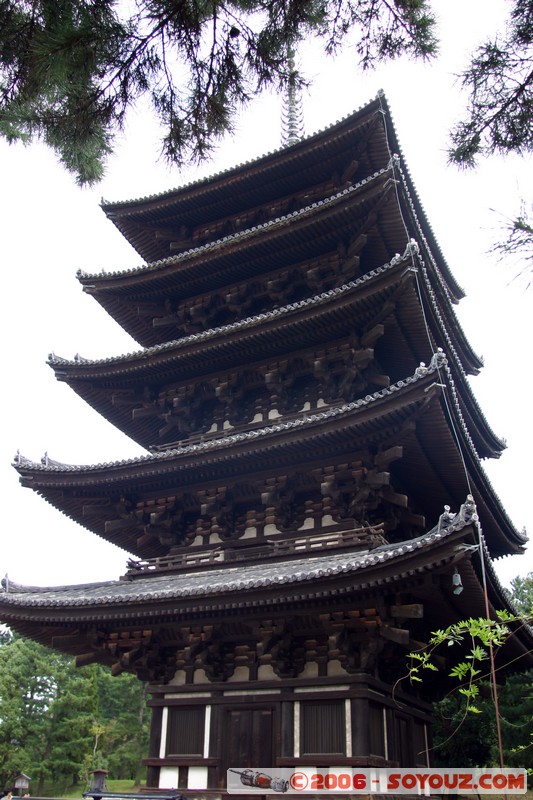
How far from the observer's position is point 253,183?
58.9ft

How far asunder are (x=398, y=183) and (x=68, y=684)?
123 feet

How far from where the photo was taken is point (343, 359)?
580 inches

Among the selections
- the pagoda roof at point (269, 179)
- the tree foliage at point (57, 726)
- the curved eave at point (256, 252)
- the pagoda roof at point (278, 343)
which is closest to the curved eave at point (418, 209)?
the pagoda roof at point (269, 179)

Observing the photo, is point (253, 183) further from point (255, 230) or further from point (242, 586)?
point (242, 586)

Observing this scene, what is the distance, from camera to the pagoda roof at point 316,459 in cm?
1177

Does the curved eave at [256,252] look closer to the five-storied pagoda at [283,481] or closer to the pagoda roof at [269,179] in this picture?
the five-storied pagoda at [283,481]

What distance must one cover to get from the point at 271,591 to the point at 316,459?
3.07 m

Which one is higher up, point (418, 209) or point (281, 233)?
point (418, 209)

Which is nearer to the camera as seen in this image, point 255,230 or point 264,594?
point 264,594

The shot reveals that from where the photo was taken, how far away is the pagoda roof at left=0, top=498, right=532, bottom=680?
9.78 m

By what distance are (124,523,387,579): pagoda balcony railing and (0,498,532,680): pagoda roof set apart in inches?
Result: 7.4

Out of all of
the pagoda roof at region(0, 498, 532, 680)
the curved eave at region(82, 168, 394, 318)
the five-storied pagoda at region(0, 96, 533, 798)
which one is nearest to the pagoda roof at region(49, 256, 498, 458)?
the five-storied pagoda at region(0, 96, 533, 798)

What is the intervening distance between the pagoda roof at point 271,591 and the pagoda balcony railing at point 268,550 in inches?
7.4

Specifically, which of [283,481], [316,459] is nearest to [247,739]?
[283,481]
